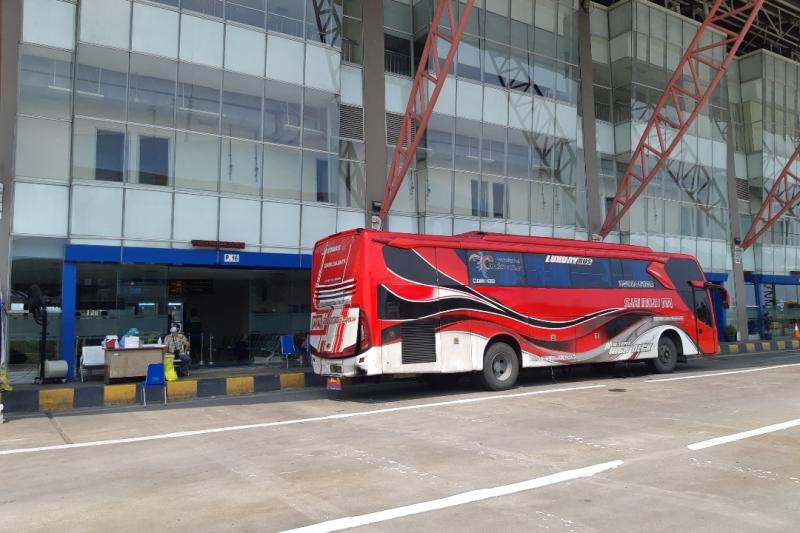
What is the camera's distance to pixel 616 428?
9.58 m

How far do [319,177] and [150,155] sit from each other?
515 centimetres

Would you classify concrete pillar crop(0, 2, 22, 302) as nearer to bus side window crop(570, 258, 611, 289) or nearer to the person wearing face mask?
the person wearing face mask

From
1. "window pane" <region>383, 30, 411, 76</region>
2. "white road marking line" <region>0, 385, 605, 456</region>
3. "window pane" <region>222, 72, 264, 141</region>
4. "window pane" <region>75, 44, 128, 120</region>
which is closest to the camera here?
"white road marking line" <region>0, 385, 605, 456</region>

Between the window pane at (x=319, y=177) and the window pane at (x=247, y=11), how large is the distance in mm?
4187

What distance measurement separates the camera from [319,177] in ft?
66.7

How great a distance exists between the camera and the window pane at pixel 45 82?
53.4 feet

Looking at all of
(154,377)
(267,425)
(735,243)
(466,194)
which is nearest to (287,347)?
(154,377)

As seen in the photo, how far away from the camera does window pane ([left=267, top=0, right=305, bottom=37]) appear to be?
19.5 m

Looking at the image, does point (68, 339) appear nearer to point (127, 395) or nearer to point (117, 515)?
point (127, 395)

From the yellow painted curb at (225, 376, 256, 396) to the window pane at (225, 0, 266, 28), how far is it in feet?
35.0

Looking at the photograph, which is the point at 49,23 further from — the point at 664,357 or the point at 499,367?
the point at 664,357

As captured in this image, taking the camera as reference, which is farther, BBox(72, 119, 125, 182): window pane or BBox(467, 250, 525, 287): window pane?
BBox(72, 119, 125, 182): window pane

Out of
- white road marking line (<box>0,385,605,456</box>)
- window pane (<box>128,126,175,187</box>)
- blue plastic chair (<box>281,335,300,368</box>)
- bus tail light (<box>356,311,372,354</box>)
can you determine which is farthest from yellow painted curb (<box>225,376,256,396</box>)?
window pane (<box>128,126,175,187</box>)

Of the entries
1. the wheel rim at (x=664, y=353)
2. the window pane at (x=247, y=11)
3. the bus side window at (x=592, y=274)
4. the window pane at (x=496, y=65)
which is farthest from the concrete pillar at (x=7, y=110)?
the wheel rim at (x=664, y=353)
